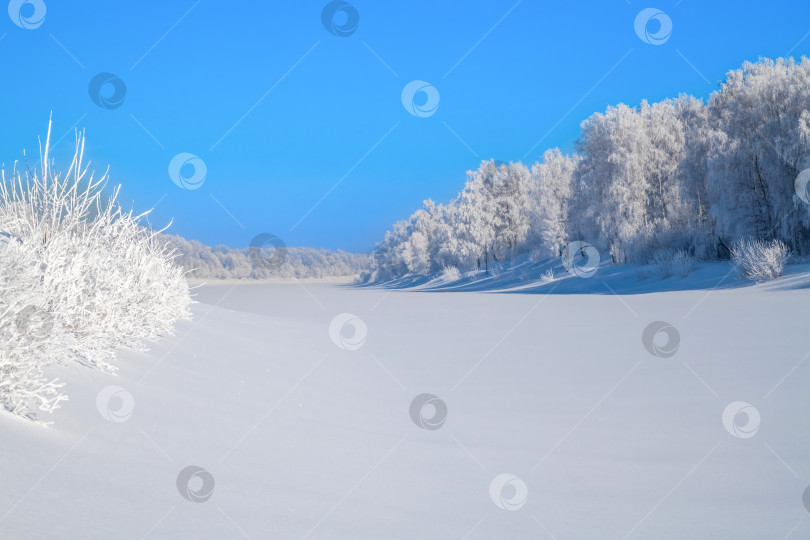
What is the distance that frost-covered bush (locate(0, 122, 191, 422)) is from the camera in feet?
8.68

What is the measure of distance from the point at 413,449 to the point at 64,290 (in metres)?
2.72

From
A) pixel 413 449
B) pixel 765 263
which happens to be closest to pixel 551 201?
pixel 765 263

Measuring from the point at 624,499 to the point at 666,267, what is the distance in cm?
2054

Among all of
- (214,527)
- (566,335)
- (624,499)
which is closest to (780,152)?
(566,335)

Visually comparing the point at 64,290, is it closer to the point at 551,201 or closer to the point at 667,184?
the point at 667,184

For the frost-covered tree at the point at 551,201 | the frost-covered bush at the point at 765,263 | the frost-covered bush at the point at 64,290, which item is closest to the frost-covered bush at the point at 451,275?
the frost-covered tree at the point at 551,201

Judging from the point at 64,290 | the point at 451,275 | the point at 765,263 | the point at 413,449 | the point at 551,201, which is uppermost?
the point at 451,275

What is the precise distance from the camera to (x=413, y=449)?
11.3ft

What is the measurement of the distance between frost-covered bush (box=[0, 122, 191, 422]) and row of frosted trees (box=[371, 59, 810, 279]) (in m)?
21.5

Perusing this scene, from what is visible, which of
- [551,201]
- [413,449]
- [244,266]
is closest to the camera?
[413,449]

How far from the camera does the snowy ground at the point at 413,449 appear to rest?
2.27 meters

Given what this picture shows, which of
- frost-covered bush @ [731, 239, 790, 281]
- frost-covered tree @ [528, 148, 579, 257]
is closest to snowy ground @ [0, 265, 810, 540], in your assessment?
frost-covered bush @ [731, 239, 790, 281]

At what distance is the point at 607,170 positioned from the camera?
2962 centimetres

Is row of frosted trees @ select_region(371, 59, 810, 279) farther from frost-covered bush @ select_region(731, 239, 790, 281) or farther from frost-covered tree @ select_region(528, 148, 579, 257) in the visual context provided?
frost-covered bush @ select_region(731, 239, 790, 281)
